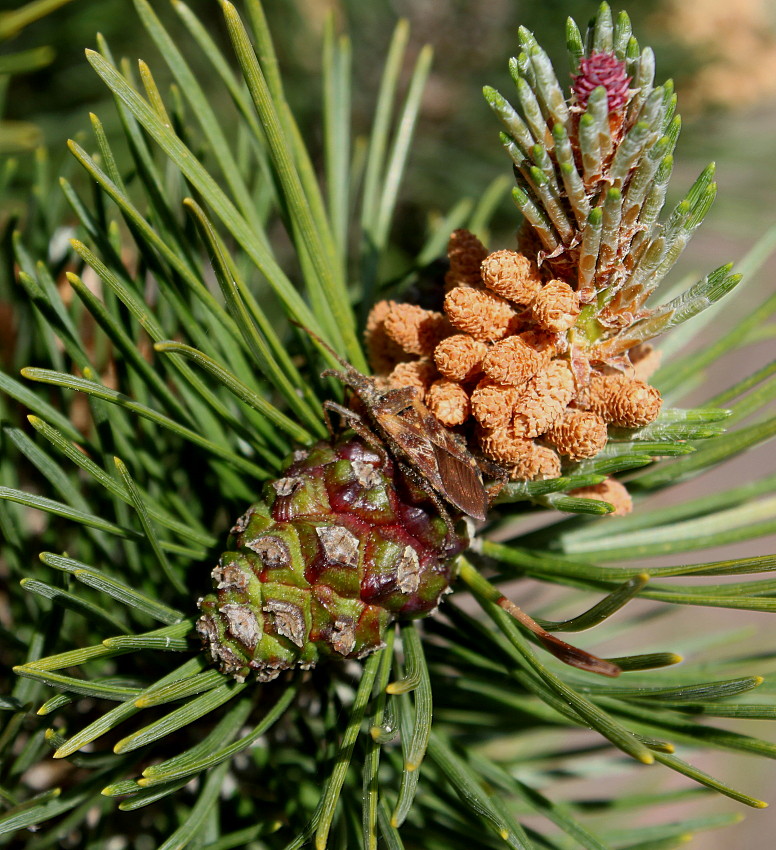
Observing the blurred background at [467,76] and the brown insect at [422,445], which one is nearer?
the brown insect at [422,445]

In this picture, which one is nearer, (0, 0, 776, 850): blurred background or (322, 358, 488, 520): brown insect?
(322, 358, 488, 520): brown insect

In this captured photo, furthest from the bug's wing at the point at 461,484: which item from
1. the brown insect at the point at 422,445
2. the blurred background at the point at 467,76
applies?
the blurred background at the point at 467,76

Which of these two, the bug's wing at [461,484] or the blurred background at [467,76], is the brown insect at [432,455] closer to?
the bug's wing at [461,484]

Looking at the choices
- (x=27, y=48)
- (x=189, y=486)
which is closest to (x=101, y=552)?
(x=189, y=486)

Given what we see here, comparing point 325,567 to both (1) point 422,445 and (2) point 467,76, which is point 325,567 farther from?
(2) point 467,76

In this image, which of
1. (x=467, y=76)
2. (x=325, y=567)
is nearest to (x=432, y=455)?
(x=325, y=567)

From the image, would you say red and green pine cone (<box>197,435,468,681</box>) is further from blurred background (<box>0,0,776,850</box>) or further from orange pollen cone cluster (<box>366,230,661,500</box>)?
blurred background (<box>0,0,776,850</box>)

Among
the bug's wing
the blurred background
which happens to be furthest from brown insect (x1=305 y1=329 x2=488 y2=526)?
the blurred background

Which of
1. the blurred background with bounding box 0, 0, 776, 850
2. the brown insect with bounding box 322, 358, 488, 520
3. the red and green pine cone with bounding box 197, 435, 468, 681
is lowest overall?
the red and green pine cone with bounding box 197, 435, 468, 681
